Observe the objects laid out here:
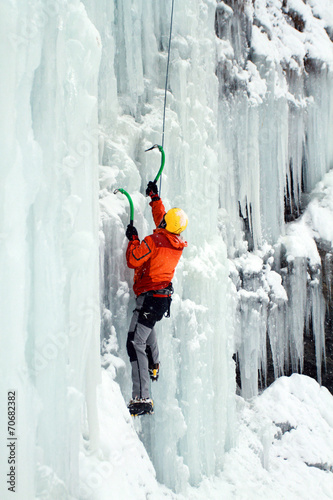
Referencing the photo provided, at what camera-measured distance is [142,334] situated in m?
3.19

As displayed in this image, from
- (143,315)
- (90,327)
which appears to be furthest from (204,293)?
(90,327)

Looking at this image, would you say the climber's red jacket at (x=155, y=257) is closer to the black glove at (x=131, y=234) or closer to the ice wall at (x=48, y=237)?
the black glove at (x=131, y=234)

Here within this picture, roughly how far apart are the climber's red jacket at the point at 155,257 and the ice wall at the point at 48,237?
636 mm

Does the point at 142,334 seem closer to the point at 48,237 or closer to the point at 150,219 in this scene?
the point at 150,219

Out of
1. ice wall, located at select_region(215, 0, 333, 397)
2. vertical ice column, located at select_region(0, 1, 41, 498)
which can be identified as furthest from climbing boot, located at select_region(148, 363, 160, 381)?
ice wall, located at select_region(215, 0, 333, 397)

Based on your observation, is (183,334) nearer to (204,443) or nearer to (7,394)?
(204,443)

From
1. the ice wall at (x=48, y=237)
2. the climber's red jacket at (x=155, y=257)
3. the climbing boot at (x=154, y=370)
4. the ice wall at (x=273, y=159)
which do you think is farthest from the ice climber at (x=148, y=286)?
the ice wall at (x=273, y=159)

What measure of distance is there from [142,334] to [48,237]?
4.77 ft

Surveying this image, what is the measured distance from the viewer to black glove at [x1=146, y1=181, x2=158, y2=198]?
356 cm

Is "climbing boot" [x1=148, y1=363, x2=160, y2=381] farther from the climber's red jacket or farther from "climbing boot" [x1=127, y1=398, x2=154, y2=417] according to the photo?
the climber's red jacket

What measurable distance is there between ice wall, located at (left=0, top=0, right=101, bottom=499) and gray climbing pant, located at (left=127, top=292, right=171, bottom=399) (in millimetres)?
602

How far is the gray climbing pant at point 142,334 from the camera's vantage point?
3.08m

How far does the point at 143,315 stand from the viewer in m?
3.20

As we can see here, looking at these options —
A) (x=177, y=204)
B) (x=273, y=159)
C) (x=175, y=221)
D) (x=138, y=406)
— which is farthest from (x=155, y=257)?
(x=273, y=159)
